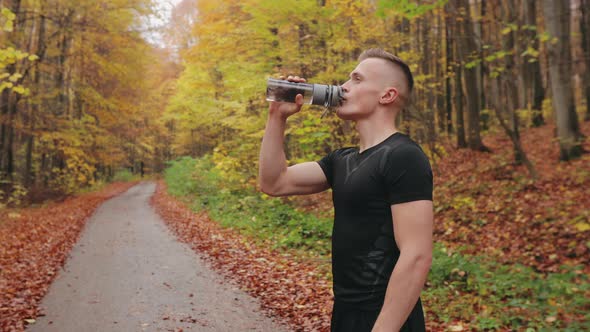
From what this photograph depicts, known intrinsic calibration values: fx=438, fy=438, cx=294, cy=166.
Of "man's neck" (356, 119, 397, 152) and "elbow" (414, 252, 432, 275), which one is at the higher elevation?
"man's neck" (356, 119, 397, 152)

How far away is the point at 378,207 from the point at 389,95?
0.48 metres

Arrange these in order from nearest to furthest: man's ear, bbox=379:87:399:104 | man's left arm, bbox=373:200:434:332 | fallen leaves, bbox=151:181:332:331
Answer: man's left arm, bbox=373:200:434:332 < man's ear, bbox=379:87:399:104 < fallen leaves, bbox=151:181:332:331

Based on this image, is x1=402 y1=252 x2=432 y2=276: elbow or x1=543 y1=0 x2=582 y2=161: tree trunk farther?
x1=543 y1=0 x2=582 y2=161: tree trunk

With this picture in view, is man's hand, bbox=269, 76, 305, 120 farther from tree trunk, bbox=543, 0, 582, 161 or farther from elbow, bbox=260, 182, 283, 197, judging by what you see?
tree trunk, bbox=543, 0, 582, 161

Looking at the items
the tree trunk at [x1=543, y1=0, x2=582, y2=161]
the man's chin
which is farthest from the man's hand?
the tree trunk at [x1=543, y1=0, x2=582, y2=161]

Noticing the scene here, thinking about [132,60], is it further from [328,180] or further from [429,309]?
[328,180]

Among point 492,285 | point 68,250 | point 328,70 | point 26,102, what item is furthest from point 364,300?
point 26,102

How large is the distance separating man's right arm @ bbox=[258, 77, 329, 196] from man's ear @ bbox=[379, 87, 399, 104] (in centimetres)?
36

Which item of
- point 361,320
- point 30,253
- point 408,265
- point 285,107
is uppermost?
point 285,107

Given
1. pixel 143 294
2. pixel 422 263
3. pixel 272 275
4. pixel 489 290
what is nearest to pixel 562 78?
pixel 489 290

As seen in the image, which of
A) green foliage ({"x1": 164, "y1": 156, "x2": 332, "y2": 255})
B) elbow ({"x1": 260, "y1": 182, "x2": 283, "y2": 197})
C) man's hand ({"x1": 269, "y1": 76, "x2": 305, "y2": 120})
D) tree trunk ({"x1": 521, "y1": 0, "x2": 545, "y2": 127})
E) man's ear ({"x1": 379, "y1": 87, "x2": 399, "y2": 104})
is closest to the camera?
man's ear ({"x1": 379, "y1": 87, "x2": 399, "y2": 104})

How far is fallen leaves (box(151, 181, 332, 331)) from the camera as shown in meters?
6.10

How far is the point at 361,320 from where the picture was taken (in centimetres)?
177

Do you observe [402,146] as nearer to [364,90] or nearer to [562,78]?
[364,90]
